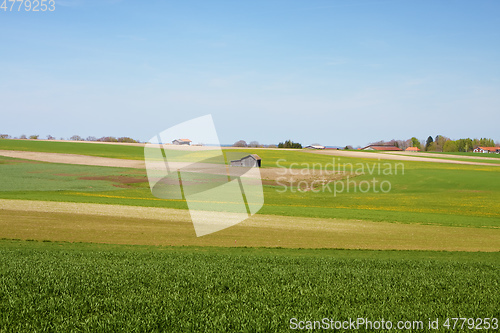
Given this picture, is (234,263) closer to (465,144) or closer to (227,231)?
(227,231)

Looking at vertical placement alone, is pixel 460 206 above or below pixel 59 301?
below

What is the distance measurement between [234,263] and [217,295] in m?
4.40

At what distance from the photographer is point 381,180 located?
60.4m

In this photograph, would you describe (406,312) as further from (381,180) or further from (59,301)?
(381,180)

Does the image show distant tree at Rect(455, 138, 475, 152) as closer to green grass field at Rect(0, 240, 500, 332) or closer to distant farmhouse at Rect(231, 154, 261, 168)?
distant farmhouse at Rect(231, 154, 261, 168)

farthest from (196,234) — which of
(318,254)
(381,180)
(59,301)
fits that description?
(381,180)

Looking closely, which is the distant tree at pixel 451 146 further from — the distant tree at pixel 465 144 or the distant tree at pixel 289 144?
the distant tree at pixel 289 144

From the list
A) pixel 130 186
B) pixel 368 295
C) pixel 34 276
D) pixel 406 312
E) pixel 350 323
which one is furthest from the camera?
pixel 130 186

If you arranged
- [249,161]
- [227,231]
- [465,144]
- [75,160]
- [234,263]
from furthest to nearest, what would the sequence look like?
[465,144]
[75,160]
[249,161]
[227,231]
[234,263]

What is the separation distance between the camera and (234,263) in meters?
12.5

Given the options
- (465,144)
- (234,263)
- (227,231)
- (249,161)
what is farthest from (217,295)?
(465,144)

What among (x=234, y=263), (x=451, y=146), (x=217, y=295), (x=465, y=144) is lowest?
(x=234, y=263)

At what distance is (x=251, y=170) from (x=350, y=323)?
63.5m

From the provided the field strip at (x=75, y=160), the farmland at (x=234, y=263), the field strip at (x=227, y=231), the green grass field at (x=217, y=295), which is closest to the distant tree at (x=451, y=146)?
the farmland at (x=234, y=263)
